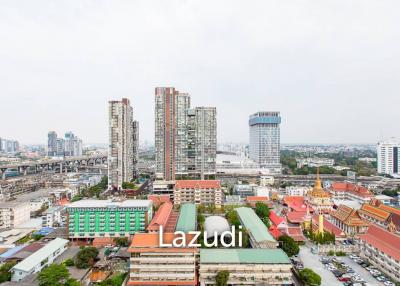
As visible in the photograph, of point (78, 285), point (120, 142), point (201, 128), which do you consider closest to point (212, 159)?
point (201, 128)

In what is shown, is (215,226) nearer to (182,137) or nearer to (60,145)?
(182,137)

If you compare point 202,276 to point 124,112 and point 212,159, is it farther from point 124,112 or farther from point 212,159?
point 124,112

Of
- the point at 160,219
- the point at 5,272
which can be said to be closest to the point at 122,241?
the point at 160,219

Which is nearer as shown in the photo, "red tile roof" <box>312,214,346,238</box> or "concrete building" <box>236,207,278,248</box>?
"concrete building" <box>236,207,278,248</box>

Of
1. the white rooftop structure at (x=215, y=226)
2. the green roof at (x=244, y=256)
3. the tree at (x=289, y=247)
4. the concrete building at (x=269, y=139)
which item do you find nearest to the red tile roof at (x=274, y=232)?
the tree at (x=289, y=247)

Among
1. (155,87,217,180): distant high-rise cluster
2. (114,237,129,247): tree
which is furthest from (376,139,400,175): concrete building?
(114,237,129,247): tree

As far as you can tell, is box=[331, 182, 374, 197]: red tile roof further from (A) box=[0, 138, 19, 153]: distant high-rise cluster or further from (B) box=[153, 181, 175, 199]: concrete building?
(A) box=[0, 138, 19, 153]: distant high-rise cluster
